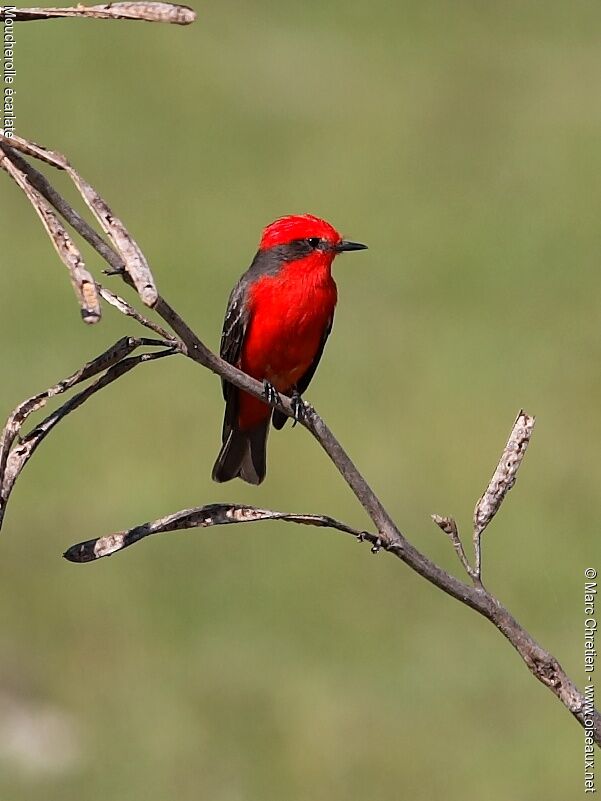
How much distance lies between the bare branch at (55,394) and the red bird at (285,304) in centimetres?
341

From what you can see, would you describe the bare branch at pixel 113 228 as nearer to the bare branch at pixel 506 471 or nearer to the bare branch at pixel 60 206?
the bare branch at pixel 60 206

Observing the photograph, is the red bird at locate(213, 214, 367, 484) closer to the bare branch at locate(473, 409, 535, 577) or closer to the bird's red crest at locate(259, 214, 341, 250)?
the bird's red crest at locate(259, 214, 341, 250)

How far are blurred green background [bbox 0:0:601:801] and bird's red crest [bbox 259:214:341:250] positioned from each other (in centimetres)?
355

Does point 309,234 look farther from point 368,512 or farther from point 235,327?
point 368,512

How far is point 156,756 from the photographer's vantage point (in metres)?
8.24

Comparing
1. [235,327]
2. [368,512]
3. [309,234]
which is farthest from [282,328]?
[368,512]

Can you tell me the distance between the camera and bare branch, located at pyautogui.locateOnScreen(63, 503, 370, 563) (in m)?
2.14

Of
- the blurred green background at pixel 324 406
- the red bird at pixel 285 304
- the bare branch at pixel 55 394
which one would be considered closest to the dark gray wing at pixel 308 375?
the red bird at pixel 285 304

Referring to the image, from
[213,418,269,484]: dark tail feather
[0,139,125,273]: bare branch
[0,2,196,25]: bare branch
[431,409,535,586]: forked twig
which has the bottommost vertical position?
[431,409,535,586]: forked twig

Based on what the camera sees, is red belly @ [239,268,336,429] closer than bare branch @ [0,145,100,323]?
No

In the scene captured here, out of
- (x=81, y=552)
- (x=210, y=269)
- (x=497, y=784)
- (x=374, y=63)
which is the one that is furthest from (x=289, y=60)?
(x=81, y=552)

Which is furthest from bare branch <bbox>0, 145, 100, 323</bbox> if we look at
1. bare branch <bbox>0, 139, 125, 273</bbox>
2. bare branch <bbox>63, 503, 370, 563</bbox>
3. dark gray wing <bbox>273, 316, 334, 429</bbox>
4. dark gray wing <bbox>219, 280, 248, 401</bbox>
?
dark gray wing <bbox>273, 316, 334, 429</bbox>

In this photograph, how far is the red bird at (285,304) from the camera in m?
5.55

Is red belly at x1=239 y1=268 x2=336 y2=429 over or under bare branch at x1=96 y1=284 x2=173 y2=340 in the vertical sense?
over
